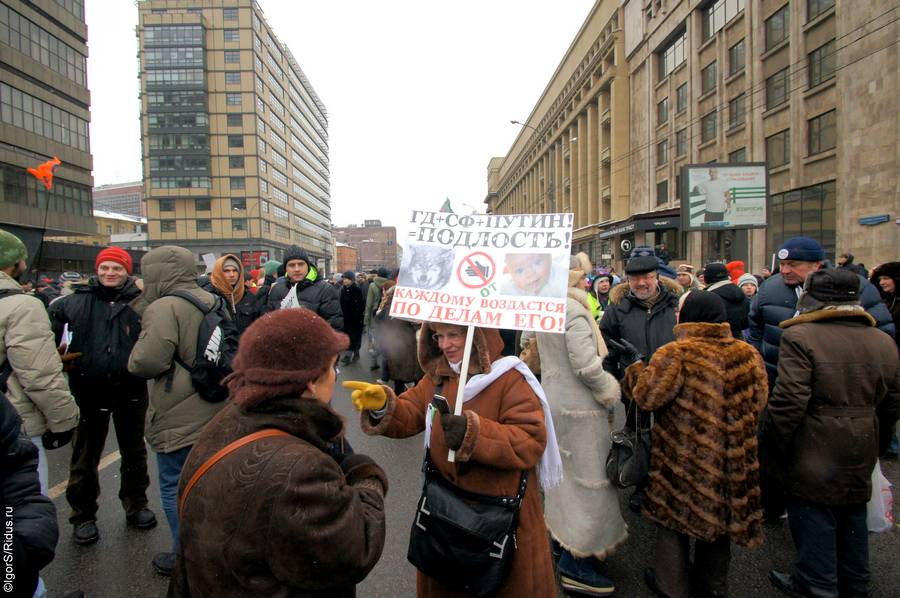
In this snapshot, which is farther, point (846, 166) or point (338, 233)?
point (338, 233)

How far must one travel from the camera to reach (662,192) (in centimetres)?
3397

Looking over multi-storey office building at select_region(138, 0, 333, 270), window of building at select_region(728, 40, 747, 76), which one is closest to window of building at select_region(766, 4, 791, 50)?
window of building at select_region(728, 40, 747, 76)

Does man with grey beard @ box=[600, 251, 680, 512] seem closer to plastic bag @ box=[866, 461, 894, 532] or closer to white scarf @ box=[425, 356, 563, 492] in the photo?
plastic bag @ box=[866, 461, 894, 532]

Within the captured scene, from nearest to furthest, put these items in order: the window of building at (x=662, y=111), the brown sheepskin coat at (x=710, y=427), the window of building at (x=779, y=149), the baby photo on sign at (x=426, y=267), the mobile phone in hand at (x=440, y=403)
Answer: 1. the mobile phone in hand at (x=440, y=403)
2. the baby photo on sign at (x=426, y=267)
3. the brown sheepskin coat at (x=710, y=427)
4. the window of building at (x=779, y=149)
5. the window of building at (x=662, y=111)

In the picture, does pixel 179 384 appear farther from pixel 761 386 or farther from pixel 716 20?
pixel 716 20

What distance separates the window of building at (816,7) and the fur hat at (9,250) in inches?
1035

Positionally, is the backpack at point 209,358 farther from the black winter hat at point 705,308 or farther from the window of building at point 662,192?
the window of building at point 662,192

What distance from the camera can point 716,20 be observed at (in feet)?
90.8

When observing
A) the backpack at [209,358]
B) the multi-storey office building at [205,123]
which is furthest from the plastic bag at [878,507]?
the multi-storey office building at [205,123]

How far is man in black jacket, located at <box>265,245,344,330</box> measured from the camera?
228 inches

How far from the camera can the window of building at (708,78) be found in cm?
2833

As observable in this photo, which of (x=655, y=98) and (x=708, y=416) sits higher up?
(x=655, y=98)

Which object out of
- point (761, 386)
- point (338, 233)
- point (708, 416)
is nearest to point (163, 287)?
point (708, 416)

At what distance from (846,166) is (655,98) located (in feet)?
61.2
